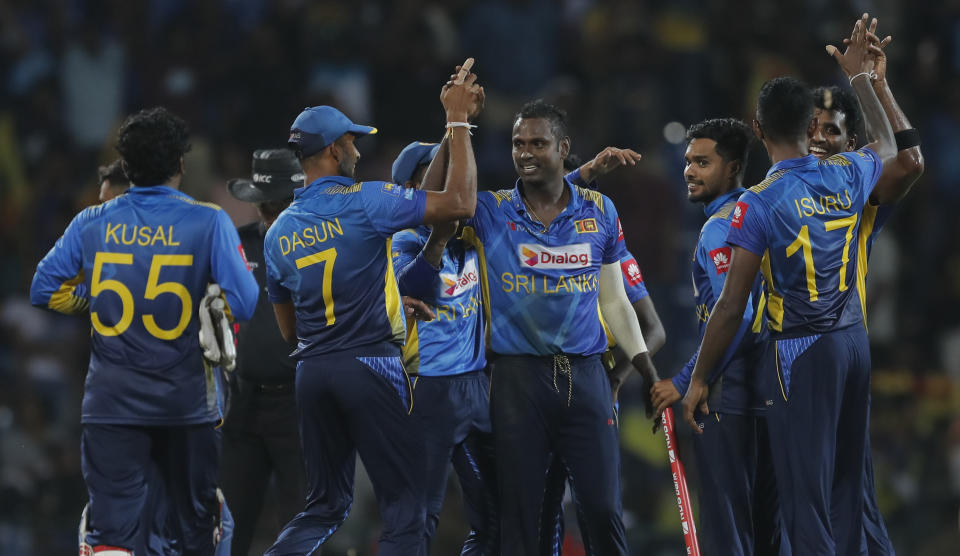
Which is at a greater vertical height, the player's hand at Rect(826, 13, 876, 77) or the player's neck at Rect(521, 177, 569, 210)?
the player's hand at Rect(826, 13, 876, 77)

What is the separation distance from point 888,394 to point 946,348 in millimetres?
1265

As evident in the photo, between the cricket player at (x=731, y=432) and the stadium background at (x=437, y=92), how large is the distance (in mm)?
4284

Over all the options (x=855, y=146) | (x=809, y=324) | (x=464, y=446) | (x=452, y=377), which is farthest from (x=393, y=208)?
(x=855, y=146)

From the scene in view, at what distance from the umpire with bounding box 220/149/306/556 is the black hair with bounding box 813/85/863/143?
9.73ft

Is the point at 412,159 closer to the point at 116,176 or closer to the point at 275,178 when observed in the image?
the point at 275,178

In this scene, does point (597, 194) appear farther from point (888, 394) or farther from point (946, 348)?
point (946, 348)

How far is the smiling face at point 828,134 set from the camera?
6961 millimetres

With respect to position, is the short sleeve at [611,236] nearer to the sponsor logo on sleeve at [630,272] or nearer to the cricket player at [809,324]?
the sponsor logo on sleeve at [630,272]

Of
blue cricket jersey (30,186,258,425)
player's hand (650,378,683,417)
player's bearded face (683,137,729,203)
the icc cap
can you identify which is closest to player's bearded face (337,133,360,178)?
blue cricket jersey (30,186,258,425)

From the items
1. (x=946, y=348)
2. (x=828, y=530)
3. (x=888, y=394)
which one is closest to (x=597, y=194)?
(x=828, y=530)

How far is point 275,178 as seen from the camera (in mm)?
7531

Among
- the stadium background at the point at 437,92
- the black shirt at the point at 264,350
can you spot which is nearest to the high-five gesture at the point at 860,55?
the black shirt at the point at 264,350

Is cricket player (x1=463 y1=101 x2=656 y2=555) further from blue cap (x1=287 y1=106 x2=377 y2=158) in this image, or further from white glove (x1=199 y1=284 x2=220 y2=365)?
white glove (x1=199 y1=284 x2=220 y2=365)

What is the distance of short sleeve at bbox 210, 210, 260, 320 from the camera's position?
6.19 metres
